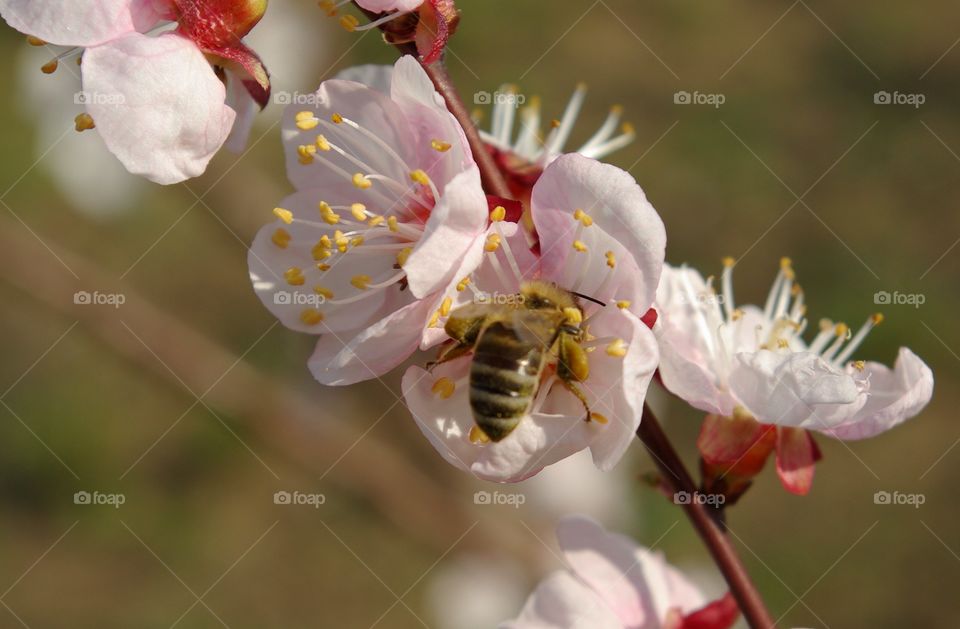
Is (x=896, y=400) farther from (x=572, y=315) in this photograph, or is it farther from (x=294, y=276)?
(x=294, y=276)

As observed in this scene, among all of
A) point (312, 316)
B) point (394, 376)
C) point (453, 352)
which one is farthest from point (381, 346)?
point (394, 376)

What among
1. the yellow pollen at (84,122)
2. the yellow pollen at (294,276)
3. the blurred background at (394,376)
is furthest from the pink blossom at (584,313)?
the blurred background at (394,376)

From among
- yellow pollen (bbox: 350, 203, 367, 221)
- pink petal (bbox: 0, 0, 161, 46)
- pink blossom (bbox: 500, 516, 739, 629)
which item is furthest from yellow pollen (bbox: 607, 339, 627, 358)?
pink petal (bbox: 0, 0, 161, 46)

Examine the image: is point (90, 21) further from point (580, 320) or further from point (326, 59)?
point (326, 59)

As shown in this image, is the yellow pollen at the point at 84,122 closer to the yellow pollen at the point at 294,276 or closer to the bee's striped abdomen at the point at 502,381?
the yellow pollen at the point at 294,276

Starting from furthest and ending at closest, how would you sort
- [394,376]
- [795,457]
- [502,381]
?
[394,376] < [795,457] < [502,381]
